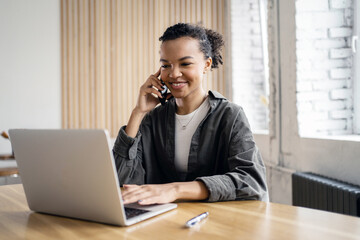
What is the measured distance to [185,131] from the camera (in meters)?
1.73

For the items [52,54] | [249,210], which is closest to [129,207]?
[249,210]

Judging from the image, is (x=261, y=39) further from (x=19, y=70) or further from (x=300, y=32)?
(x=19, y=70)

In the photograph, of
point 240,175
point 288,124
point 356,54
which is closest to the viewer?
point 240,175

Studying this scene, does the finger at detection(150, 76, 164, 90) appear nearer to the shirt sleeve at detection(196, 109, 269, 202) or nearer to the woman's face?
the woman's face

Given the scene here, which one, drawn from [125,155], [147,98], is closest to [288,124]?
[147,98]

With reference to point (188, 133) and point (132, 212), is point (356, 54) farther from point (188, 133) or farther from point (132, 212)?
point (132, 212)

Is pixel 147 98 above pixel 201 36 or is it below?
below

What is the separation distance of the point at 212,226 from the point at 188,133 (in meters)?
0.78

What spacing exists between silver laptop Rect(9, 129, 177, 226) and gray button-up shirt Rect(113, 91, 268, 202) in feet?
1.04

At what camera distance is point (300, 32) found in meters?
2.76

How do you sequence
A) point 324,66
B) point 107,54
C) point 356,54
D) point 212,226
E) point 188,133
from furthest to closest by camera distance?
1. point 107,54
2. point 324,66
3. point 356,54
4. point 188,133
5. point 212,226

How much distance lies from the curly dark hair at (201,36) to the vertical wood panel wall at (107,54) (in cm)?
266

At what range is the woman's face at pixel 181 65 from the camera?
1.63 meters

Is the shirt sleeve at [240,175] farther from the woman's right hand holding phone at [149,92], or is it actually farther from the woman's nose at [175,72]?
the woman's right hand holding phone at [149,92]
